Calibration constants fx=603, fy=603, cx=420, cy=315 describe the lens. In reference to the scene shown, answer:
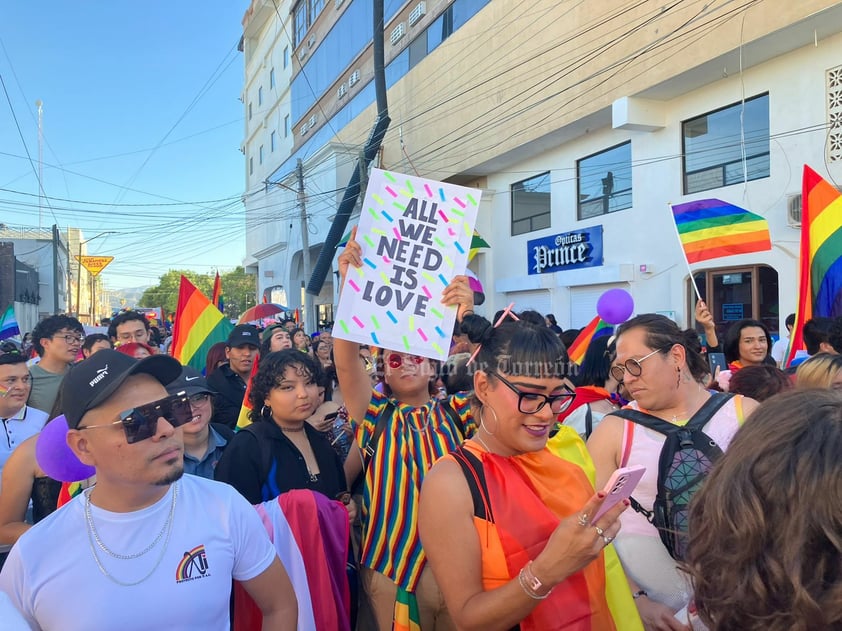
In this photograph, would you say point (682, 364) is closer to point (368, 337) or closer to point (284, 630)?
point (368, 337)

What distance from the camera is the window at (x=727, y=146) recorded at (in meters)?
10.3

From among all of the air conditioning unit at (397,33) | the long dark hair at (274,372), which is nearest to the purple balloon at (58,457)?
the long dark hair at (274,372)

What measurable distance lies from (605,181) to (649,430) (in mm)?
12253

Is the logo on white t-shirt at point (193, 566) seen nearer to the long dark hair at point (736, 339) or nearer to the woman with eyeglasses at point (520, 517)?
the woman with eyeglasses at point (520, 517)

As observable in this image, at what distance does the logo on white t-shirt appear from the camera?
179cm

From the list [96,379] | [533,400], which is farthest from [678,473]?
[96,379]

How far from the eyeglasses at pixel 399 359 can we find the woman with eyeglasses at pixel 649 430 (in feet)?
2.89

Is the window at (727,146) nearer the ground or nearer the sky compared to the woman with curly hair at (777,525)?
nearer the sky

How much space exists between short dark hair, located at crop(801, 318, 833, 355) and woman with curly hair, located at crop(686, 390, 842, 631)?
3.84 metres

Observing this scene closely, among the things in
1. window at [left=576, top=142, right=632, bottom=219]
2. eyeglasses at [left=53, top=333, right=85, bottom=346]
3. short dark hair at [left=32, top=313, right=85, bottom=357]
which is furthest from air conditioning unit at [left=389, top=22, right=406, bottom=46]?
eyeglasses at [left=53, top=333, right=85, bottom=346]

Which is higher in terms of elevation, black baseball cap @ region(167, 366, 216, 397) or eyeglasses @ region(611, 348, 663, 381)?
eyeglasses @ region(611, 348, 663, 381)

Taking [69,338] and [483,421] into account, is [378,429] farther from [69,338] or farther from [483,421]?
[69,338]

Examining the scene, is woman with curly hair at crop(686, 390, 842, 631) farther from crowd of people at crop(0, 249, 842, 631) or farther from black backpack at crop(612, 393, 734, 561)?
black backpack at crop(612, 393, 734, 561)

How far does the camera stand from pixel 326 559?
255cm
